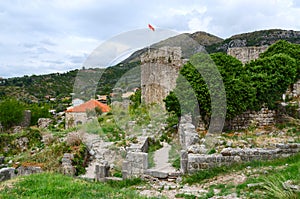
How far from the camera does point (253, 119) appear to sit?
1359 cm

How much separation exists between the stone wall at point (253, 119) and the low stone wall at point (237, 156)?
4.77 m

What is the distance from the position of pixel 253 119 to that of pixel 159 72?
760cm

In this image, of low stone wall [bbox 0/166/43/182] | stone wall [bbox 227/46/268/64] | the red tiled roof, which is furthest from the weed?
A: the red tiled roof

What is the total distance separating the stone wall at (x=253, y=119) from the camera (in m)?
13.5

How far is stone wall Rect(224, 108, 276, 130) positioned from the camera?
13.5 metres

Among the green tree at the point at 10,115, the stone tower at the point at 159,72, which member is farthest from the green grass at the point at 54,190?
the green tree at the point at 10,115

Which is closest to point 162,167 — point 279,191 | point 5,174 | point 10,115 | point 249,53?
point 279,191

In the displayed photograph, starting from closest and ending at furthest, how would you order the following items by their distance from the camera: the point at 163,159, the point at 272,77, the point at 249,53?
the point at 163,159 < the point at 272,77 < the point at 249,53

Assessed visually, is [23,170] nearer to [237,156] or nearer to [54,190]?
[54,190]

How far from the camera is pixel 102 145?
44.8ft

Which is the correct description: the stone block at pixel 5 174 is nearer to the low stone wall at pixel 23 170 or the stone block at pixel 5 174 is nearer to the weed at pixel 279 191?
the low stone wall at pixel 23 170

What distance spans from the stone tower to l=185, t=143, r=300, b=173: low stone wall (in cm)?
828

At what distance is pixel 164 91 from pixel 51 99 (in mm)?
52375

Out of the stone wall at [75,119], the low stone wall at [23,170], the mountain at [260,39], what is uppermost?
the mountain at [260,39]
